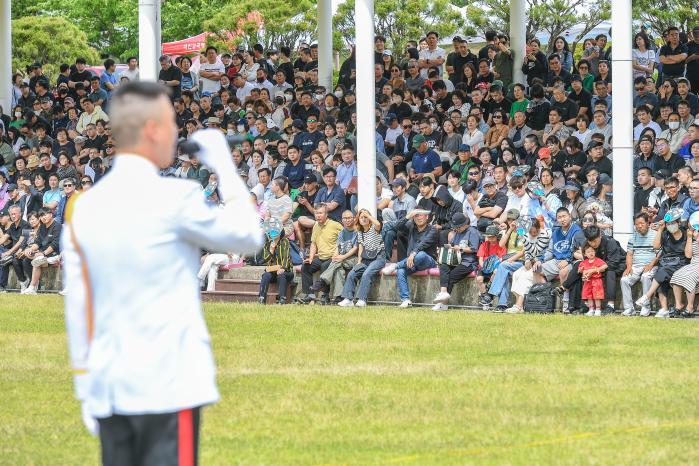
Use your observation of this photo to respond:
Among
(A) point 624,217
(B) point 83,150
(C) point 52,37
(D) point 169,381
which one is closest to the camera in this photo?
(D) point 169,381

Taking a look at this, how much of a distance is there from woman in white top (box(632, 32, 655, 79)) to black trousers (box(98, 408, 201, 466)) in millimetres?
19651

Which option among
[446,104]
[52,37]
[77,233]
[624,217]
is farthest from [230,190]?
[52,37]

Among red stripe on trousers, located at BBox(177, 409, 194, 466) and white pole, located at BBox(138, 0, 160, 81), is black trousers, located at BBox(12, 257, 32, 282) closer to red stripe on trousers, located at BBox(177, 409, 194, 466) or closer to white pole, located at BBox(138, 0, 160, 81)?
white pole, located at BBox(138, 0, 160, 81)

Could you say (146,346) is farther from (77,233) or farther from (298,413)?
(298,413)

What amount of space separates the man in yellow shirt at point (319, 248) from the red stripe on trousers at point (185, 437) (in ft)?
54.2

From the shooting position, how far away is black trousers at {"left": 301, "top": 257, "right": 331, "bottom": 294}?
69.4ft

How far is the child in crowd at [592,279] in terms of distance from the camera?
1802cm

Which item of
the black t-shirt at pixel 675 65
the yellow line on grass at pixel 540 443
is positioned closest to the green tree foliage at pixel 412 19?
the black t-shirt at pixel 675 65

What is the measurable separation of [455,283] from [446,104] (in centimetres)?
615

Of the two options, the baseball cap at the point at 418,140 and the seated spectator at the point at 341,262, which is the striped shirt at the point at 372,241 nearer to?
the seated spectator at the point at 341,262

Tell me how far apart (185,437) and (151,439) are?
0.37ft

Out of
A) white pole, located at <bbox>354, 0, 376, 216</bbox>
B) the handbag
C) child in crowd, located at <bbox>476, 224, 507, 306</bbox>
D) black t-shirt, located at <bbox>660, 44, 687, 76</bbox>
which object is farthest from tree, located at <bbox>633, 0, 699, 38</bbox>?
the handbag

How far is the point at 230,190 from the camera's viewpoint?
4527 mm

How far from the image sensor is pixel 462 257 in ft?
64.1
